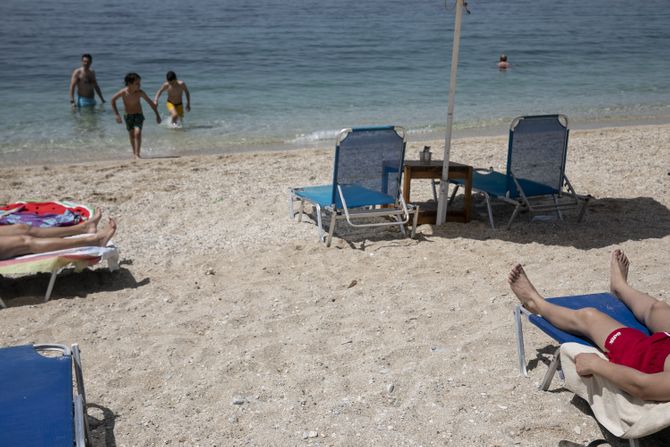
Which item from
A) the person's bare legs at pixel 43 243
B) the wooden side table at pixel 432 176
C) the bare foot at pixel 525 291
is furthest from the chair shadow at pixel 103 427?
the wooden side table at pixel 432 176

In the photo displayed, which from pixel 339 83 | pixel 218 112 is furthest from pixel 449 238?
pixel 339 83

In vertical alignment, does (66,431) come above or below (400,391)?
above

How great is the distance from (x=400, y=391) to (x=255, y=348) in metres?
0.95

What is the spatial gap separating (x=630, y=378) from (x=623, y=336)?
37 cm

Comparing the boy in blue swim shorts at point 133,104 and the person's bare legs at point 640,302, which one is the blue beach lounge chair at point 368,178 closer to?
the person's bare legs at point 640,302

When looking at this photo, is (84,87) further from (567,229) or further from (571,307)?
(571,307)

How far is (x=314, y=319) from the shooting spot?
4574 millimetres

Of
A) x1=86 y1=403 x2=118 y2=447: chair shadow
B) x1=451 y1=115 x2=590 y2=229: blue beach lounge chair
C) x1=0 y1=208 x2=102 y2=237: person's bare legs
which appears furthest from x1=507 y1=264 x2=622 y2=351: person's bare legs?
x1=0 y1=208 x2=102 y2=237: person's bare legs

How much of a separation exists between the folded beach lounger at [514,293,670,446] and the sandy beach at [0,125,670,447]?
7.0 inches

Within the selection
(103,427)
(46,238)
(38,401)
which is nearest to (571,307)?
(103,427)

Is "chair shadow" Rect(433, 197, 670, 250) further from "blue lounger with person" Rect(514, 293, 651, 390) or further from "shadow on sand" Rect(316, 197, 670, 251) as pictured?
"blue lounger with person" Rect(514, 293, 651, 390)

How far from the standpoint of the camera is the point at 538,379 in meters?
3.83

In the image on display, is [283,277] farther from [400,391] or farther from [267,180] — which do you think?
[267,180]

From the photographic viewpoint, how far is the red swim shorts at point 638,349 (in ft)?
10.3
